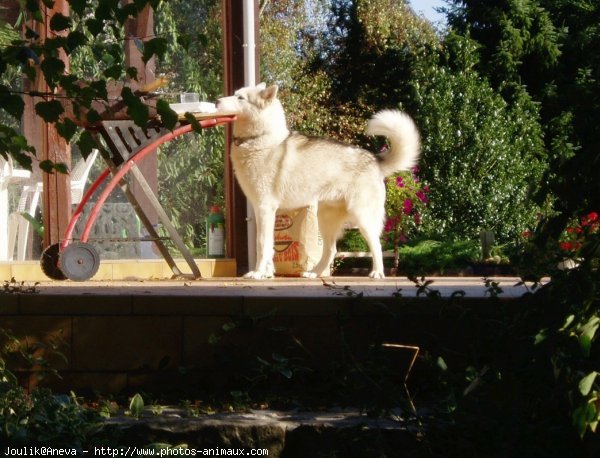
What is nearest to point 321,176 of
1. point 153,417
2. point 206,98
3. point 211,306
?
point 206,98

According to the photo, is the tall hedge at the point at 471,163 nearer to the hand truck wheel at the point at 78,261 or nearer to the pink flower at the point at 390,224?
the pink flower at the point at 390,224

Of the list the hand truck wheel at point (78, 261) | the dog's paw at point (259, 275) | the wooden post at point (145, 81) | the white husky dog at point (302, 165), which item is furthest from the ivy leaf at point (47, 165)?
the wooden post at point (145, 81)

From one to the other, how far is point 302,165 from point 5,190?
223 cm

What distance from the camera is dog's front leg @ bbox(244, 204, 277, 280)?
22.0 feet

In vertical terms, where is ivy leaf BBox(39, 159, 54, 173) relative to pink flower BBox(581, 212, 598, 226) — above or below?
above

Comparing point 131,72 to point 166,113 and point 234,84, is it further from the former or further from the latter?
point 234,84

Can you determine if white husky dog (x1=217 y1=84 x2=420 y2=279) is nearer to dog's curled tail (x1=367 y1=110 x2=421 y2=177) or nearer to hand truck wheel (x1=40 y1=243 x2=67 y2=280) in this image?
dog's curled tail (x1=367 y1=110 x2=421 y2=177)

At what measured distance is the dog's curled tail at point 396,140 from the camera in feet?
23.4

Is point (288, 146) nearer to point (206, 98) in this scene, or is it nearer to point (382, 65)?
point (206, 98)

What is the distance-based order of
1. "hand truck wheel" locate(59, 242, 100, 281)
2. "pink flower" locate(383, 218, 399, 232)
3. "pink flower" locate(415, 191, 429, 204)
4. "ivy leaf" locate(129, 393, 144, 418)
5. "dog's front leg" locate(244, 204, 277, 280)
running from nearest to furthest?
"ivy leaf" locate(129, 393, 144, 418) < "hand truck wheel" locate(59, 242, 100, 281) < "dog's front leg" locate(244, 204, 277, 280) < "pink flower" locate(383, 218, 399, 232) < "pink flower" locate(415, 191, 429, 204)

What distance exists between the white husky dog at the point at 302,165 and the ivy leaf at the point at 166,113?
4.30m

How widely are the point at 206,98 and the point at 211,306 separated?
4935 mm

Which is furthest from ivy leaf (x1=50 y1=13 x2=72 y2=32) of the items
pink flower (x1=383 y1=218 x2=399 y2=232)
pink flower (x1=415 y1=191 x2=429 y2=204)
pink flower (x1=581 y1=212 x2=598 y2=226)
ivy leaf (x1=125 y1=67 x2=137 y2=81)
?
pink flower (x1=415 y1=191 x2=429 y2=204)

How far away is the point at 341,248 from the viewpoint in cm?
953
